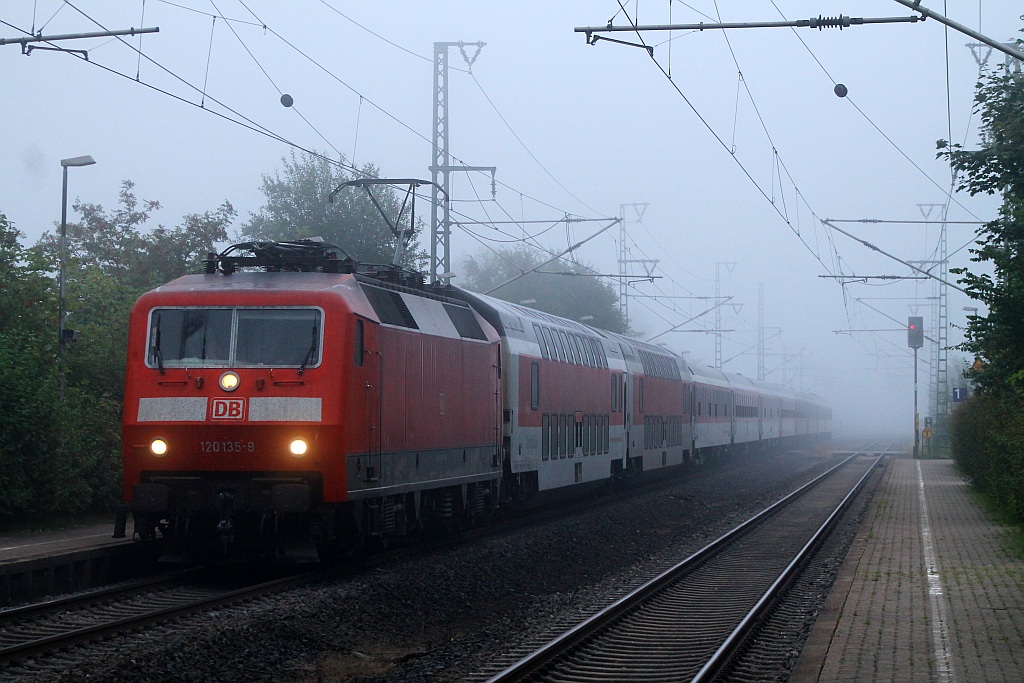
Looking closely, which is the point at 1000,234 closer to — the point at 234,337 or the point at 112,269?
the point at 234,337

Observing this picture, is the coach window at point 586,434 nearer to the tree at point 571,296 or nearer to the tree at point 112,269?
the tree at point 112,269

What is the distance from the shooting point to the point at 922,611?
38.1 feet

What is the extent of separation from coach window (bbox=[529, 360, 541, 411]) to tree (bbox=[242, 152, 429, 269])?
2704 centimetres

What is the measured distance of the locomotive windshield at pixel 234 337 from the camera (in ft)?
41.8

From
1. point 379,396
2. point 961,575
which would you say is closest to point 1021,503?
point 961,575

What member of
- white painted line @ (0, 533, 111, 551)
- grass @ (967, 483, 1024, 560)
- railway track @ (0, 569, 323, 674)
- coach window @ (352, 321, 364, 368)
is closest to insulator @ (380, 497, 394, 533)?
railway track @ (0, 569, 323, 674)

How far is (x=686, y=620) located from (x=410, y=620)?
2.81 metres

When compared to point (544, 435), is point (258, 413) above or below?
above

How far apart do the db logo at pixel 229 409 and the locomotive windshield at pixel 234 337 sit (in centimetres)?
41

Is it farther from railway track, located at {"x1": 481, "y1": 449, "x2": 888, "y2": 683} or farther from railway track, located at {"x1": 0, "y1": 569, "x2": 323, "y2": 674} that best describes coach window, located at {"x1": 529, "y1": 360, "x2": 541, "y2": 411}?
railway track, located at {"x1": 0, "y1": 569, "x2": 323, "y2": 674}

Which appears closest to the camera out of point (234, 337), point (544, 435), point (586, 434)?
point (234, 337)

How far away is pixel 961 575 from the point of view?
563 inches

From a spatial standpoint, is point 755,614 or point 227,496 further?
point 227,496

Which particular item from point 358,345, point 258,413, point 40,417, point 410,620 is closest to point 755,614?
point 410,620
